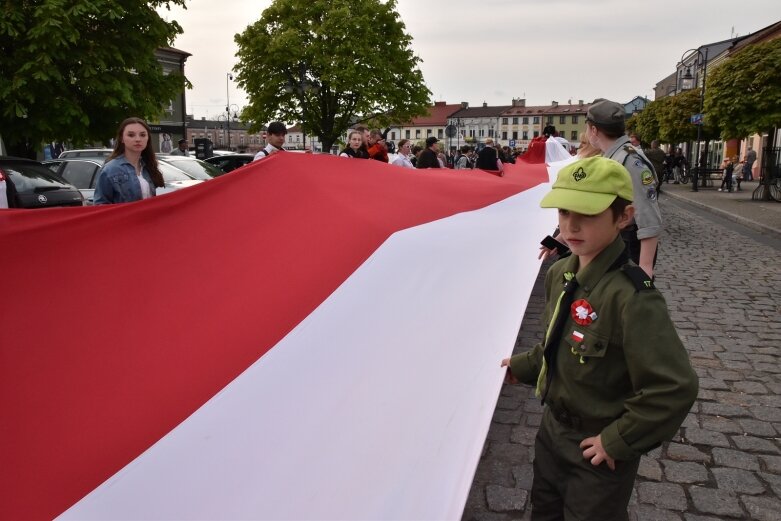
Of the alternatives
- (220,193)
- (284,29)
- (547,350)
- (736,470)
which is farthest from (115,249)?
(284,29)

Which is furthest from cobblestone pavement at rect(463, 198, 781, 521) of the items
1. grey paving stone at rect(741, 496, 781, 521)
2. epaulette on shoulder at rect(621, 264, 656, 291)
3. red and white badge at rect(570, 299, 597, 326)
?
epaulette on shoulder at rect(621, 264, 656, 291)

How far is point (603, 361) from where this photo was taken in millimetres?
1910

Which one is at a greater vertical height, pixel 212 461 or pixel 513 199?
pixel 513 199

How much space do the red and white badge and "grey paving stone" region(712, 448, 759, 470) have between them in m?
2.33

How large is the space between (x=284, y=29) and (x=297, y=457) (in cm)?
4277

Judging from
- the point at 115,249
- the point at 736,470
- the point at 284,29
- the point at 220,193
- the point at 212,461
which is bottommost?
the point at 736,470

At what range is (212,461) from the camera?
197 centimetres

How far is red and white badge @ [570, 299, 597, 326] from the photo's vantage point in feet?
6.29

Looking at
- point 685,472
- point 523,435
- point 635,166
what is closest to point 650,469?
point 685,472

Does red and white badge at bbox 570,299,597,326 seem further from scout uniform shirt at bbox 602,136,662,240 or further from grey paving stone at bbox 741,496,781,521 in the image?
scout uniform shirt at bbox 602,136,662,240

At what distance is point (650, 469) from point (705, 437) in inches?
25.7

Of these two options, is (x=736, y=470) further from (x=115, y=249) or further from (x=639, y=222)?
(x=115, y=249)

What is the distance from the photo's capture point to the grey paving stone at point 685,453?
12.0 feet

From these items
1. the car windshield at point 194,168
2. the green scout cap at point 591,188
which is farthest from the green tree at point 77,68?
the green scout cap at point 591,188
